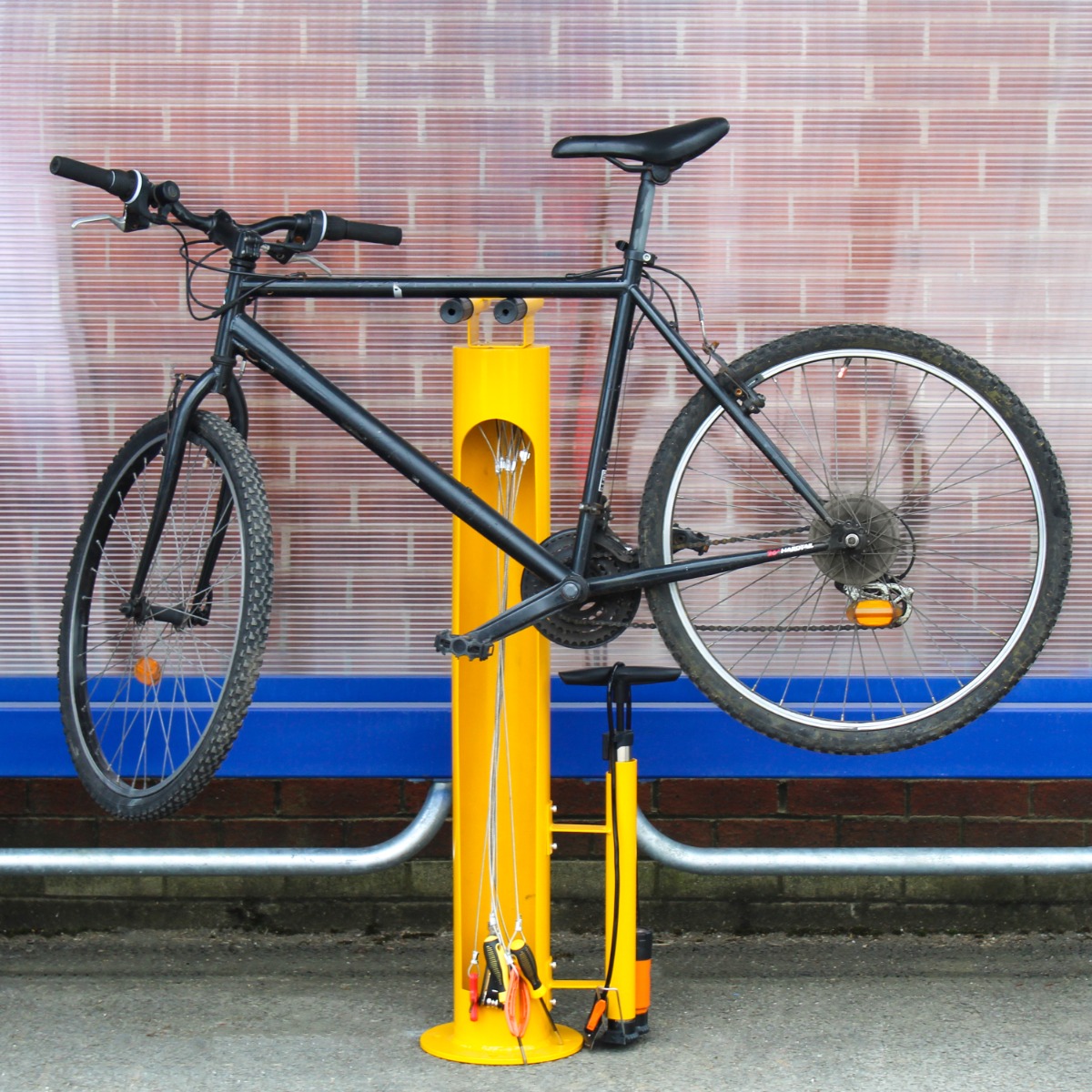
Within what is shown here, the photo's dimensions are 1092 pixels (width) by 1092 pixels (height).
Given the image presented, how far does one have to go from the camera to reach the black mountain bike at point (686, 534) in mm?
3152

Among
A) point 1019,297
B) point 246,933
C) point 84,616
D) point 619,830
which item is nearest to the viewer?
point 619,830

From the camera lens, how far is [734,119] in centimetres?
372

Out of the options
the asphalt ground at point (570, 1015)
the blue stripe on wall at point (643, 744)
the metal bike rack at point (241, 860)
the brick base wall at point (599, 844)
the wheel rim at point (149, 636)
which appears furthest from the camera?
the brick base wall at point (599, 844)

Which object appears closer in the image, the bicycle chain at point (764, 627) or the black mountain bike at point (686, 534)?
the black mountain bike at point (686, 534)

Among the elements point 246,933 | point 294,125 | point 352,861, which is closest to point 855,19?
point 294,125

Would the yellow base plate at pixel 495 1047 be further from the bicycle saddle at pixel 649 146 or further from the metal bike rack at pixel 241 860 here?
the bicycle saddle at pixel 649 146

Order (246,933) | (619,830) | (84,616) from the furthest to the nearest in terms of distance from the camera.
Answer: (246,933), (84,616), (619,830)

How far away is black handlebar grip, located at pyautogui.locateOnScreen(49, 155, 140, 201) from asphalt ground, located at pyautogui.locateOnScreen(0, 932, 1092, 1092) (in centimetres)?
170

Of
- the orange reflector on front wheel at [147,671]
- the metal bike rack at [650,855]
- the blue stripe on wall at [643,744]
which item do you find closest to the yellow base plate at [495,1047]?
the metal bike rack at [650,855]

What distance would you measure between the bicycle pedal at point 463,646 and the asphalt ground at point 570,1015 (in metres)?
0.81

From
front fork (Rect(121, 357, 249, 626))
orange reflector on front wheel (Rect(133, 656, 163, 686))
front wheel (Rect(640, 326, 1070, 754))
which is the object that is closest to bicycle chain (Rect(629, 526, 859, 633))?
front wheel (Rect(640, 326, 1070, 754))

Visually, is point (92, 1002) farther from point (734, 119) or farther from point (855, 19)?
point (855, 19)

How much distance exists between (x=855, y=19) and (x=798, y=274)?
58 cm

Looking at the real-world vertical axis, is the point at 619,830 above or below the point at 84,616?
below
